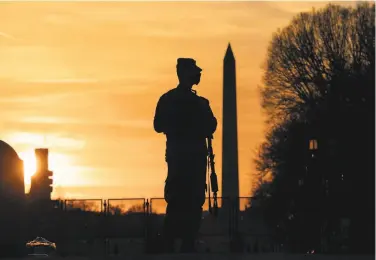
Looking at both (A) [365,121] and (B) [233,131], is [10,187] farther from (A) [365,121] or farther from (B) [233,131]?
(B) [233,131]

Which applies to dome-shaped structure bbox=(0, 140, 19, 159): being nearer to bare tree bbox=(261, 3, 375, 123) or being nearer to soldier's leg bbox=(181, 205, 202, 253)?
soldier's leg bbox=(181, 205, 202, 253)

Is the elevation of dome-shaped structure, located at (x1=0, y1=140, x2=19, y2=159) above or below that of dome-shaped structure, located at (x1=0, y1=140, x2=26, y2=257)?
above

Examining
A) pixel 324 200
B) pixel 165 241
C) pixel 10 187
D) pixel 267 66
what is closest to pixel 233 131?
pixel 267 66

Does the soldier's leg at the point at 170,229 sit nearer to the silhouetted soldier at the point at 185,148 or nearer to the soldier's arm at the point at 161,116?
the silhouetted soldier at the point at 185,148

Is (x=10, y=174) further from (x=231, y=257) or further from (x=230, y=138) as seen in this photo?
(x=230, y=138)

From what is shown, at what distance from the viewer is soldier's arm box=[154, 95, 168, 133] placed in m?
28.9

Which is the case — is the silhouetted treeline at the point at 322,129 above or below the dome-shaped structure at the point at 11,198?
above

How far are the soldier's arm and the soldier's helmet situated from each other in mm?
589

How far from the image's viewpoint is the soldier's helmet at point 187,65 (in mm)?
28953

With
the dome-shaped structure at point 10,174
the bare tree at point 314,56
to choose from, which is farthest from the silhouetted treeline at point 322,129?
the dome-shaped structure at point 10,174

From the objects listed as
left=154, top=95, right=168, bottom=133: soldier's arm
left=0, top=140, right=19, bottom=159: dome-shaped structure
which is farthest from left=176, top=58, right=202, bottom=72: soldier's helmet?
left=0, top=140, right=19, bottom=159: dome-shaped structure

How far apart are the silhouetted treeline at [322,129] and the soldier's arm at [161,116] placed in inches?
1240

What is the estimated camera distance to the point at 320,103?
225ft

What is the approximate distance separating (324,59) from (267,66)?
13.2ft
